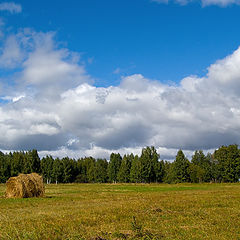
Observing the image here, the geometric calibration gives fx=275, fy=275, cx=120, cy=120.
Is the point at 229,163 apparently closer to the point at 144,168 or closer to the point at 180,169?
the point at 180,169

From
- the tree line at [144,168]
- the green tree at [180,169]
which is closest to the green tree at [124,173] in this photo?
the tree line at [144,168]

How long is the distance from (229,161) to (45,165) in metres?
86.8

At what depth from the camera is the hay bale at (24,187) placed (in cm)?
3275

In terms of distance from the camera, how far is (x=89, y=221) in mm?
14094

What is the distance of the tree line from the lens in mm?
111500

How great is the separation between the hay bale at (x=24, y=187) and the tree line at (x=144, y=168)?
83.6m

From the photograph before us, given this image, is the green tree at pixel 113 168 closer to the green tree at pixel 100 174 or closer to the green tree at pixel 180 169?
the green tree at pixel 100 174

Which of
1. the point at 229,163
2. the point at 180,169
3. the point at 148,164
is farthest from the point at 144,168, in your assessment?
the point at 229,163

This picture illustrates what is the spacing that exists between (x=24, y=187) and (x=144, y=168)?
9115 cm

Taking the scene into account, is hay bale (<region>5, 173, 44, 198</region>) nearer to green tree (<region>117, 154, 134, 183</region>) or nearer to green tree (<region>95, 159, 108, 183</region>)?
green tree (<region>117, 154, 134, 183</region>)

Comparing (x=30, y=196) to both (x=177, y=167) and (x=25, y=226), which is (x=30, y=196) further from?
(x=177, y=167)

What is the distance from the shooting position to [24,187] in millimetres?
33094

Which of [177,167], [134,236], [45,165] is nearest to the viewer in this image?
[134,236]

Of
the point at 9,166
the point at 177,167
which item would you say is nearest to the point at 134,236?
the point at 177,167
